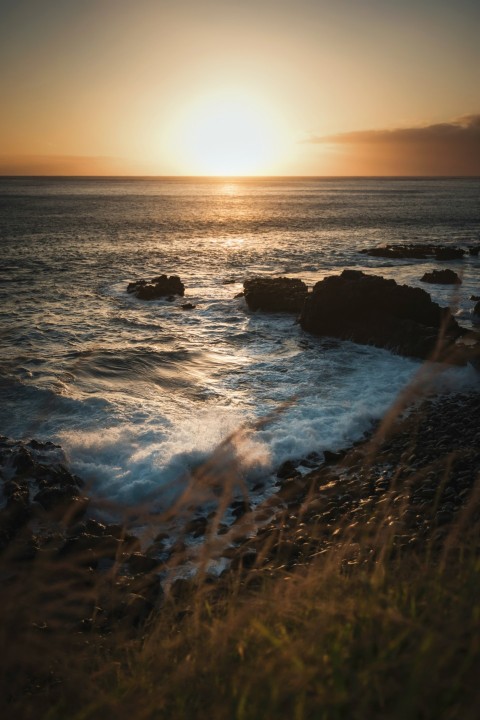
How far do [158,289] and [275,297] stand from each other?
22.2ft

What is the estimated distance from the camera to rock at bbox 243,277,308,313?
2241 centimetres

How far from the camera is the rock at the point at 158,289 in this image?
81.1 ft

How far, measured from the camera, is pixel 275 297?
22.6 meters

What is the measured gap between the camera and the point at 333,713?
2.29 metres

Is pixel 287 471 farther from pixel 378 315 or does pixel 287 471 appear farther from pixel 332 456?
pixel 378 315

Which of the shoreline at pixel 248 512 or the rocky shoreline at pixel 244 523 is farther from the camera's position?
the shoreline at pixel 248 512

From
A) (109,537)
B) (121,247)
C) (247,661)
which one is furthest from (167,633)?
(121,247)

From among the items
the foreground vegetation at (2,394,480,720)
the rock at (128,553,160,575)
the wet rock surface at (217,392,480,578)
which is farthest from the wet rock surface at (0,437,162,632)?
the wet rock surface at (217,392,480,578)

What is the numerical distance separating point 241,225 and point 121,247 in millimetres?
24917

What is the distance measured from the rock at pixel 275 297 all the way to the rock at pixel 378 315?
9.52 ft

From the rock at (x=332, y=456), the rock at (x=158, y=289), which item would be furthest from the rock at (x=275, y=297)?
the rock at (x=332, y=456)

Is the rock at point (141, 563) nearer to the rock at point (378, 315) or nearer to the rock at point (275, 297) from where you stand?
the rock at point (378, 315)

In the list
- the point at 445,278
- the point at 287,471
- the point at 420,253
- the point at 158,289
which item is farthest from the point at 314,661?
the point at 420,253

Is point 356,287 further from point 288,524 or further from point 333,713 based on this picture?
point 333,713
